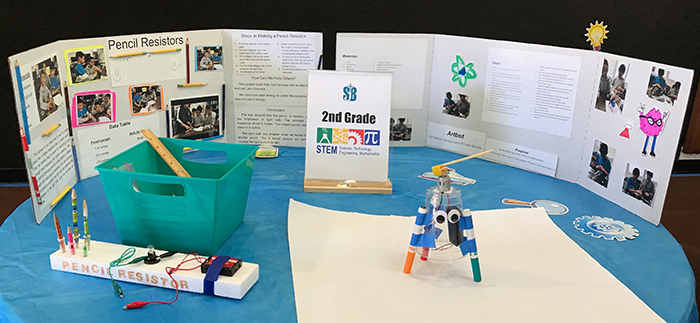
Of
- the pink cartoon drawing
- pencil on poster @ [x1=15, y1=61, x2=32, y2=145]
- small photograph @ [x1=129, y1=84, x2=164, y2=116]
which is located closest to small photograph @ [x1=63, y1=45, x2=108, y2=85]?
small photograph @ [x1=129, y1=84, x2=164, y2=116]

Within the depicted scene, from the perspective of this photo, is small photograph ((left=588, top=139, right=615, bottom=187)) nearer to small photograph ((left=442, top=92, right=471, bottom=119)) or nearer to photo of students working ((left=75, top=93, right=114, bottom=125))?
small photograph ((left=442, top=92, right=471, bottom=119))

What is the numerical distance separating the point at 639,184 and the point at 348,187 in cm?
82

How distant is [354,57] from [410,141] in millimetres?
380

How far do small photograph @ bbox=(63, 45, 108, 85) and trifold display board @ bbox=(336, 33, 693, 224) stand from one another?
78 cm

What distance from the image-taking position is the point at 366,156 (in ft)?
5.94

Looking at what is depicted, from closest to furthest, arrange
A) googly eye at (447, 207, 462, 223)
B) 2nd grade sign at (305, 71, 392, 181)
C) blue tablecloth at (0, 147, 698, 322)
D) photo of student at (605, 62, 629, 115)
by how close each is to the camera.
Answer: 1. blue tablecloth at (0, 147, 698, 322)
2. googly eye at (447, 207, 462, 223)
3. photo of student at (605, 62, 629, 115)
4. 2nd grade sign at (305, 71, 392, 181)

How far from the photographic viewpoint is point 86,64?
5.60 ft

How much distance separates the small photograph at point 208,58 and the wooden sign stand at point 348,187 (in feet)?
1.83

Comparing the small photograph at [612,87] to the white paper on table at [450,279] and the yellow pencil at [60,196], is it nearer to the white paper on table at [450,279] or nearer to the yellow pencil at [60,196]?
the white paper on table at [450,279]

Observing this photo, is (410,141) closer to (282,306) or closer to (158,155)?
(158,155)

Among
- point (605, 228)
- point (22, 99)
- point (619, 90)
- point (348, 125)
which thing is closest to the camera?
point (22, 99)

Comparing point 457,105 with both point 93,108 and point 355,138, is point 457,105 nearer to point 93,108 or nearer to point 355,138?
point 355,138

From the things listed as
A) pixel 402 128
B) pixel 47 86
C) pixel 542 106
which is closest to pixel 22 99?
pixel 47 86

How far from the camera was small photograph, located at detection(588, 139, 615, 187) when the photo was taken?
5.66 feet
